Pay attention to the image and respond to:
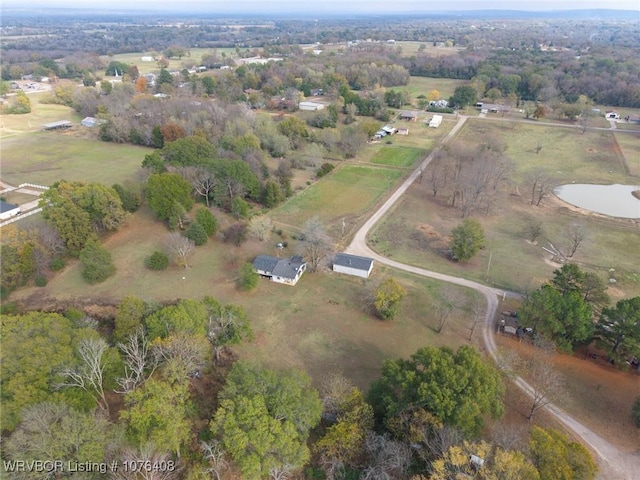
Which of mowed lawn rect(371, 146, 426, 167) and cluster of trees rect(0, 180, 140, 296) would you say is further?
mowed lawn rect(371, 146, 426, 167)

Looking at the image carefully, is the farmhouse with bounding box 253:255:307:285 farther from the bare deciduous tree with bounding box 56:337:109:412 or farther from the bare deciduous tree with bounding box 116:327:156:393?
the bare deciduous tree with bounding box 56:337:109:412

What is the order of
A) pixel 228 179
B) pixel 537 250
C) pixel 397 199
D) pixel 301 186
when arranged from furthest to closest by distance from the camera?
pixel 301 186
pixel 397 199
pixel 228 179
pixel 537 250

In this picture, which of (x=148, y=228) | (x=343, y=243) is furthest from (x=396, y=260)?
(x=148, y=228)

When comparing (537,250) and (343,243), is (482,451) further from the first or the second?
(537,250)

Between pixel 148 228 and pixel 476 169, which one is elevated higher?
pixel 476 169

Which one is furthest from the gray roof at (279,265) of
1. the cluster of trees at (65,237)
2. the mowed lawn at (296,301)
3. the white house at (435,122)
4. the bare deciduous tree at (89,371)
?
the white house at (435,122)

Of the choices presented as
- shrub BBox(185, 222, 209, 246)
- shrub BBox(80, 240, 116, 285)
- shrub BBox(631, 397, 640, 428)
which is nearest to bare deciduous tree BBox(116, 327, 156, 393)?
shrub BBox(80, 240, 116, 285)

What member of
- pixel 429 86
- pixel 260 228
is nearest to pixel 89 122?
pixel 260 228
